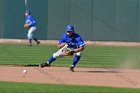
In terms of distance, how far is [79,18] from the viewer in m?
36.5

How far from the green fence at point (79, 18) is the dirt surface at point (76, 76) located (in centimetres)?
1791

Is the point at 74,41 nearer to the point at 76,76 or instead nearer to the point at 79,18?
the point at 76,76

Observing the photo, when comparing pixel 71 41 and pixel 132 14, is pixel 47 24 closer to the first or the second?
pixel 132 14

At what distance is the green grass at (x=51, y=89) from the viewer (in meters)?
12.3

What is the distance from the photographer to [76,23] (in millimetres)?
36500

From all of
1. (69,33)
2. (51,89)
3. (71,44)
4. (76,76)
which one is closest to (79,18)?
(71,44)

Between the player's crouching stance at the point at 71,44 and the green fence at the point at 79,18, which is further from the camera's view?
the green fence at the point at 79,18

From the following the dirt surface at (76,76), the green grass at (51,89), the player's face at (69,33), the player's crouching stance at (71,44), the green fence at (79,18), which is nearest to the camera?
the green grass at (51,89)

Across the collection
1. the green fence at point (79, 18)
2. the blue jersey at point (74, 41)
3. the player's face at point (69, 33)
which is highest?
the player's face at point (69, 33)

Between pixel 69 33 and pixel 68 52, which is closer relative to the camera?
pixel 69 33

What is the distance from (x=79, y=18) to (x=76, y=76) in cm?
2078

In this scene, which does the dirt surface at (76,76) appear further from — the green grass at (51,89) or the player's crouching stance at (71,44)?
the green grass at (51,89)

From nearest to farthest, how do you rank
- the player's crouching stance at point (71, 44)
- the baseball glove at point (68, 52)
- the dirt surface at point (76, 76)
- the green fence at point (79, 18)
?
the dirt surface at point (76, 76) < the player's crouching stance at point (71, 44) < the baseball glove at point (68, 52) < the green fence at point (79, 18)

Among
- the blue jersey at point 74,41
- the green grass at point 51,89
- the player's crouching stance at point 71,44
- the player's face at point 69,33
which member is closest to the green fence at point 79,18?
the player's crouching stance at point 71,44
